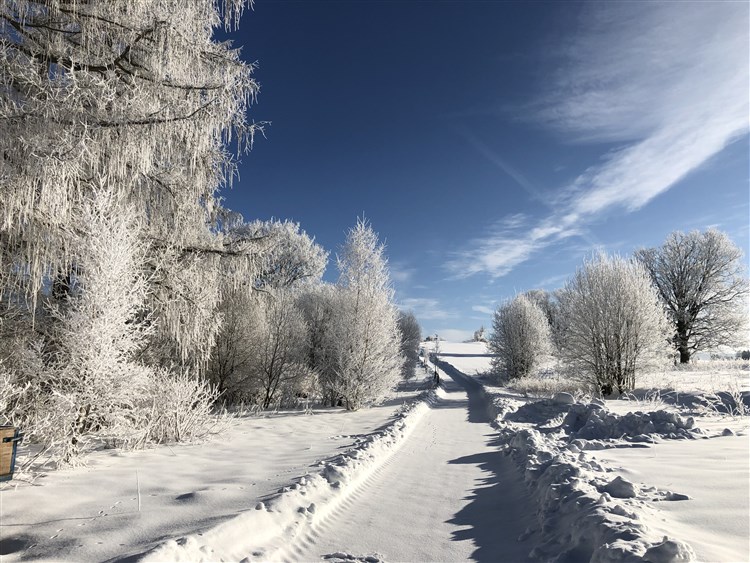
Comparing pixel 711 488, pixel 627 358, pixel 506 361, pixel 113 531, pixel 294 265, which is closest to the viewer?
pixel 113 531

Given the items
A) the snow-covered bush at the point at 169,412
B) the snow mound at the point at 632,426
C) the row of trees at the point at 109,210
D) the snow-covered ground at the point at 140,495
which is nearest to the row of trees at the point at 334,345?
the row of trees at the point at 109,210

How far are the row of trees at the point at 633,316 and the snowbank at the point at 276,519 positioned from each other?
14.4 m

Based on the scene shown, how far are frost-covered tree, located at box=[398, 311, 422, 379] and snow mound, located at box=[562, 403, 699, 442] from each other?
71.6 ft

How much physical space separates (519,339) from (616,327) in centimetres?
887

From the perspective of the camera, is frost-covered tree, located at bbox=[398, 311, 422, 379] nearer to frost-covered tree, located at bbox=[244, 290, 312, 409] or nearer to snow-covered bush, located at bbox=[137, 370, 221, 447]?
frost-covered tree, located at bbox=[244, 290, 312, 409]

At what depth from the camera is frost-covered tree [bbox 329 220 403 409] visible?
46.4 ft

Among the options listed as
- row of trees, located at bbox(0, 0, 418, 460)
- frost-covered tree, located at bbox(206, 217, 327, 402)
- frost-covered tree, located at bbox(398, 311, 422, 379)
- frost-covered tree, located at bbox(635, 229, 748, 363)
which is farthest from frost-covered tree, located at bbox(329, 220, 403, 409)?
frost-covered tree, located at bbox(635, 229, 748, 363)

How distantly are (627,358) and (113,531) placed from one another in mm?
18180

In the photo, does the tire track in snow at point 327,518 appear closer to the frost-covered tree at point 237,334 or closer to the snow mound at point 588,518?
the snow mound at point 588,518

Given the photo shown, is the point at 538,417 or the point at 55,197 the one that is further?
the point at 538,417

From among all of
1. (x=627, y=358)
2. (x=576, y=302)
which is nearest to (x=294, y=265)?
(x=576, y=302)

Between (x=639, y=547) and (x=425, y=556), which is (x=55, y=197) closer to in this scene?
(x=425, y=556)

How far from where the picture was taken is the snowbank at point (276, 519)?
297 centimetres

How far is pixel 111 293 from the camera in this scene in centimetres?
589
